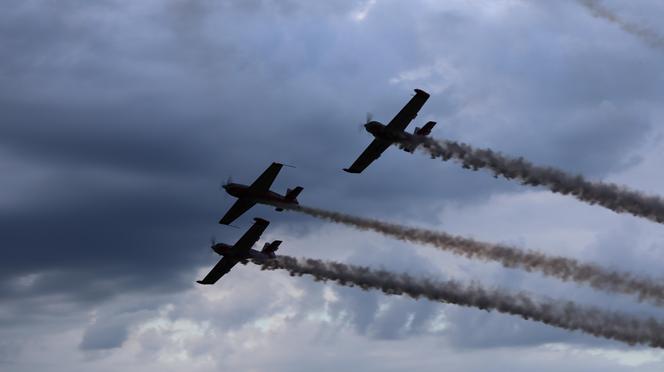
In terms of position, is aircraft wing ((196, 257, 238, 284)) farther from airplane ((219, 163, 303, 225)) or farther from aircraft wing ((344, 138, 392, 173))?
aircraft wing ((344, 138, 392, 173))

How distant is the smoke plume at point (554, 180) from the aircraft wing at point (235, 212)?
19.8 meters

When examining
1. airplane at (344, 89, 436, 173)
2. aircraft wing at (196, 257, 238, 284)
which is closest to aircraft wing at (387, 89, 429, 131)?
airplane at (344, 89, 436, 173)

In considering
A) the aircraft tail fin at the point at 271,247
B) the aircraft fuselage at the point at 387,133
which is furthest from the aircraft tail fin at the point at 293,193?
the aircraft fuselage at the point at 387,133

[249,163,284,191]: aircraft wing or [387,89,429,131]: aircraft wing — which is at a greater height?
[387,89,429,131]: aircraft wing

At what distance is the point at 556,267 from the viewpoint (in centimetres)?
8300

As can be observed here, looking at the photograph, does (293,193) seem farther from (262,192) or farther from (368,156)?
(368,156)

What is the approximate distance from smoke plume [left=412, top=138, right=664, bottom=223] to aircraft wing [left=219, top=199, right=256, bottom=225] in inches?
778

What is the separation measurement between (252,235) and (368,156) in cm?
1424

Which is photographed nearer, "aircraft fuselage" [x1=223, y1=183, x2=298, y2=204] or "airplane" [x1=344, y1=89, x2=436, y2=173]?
"airplane" [x1=344, y1=89, x2=436, y2=173]

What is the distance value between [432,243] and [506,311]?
8562 mm

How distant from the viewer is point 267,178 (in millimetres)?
98000

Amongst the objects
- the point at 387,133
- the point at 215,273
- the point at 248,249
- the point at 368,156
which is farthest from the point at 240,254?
the point at 387,133

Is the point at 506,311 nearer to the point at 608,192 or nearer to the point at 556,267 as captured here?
the point at 556,267

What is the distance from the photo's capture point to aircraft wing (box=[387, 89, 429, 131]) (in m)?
88.9
